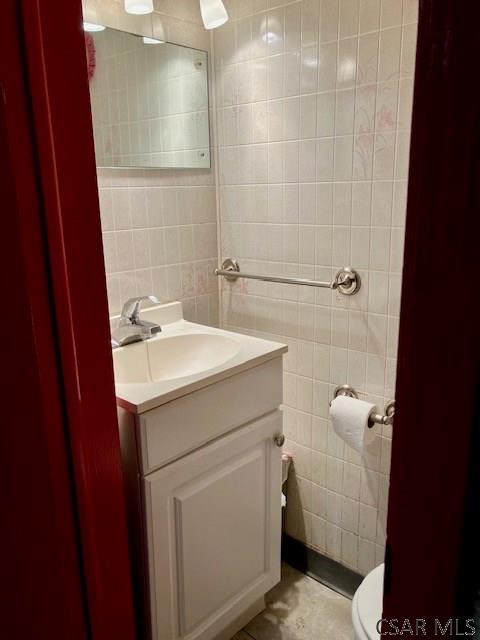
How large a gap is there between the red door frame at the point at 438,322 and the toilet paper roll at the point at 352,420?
3.48 feet

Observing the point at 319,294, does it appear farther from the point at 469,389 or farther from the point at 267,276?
the point at 469,389

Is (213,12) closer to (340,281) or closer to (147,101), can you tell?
(147,101)

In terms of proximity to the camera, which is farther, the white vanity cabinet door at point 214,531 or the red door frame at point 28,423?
the white vanity cabinet door at point 214,531

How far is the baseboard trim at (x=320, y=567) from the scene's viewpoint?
1.71 m

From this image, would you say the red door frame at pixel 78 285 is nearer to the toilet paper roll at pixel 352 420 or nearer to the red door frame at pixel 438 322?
the red door frame at pixel 438 322

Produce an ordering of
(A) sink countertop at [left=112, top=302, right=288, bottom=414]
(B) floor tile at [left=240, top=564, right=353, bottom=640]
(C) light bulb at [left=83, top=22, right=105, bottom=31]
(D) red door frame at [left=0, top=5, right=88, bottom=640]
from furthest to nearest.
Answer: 1. (B) floor tile at [left=240, top=564, right=353, bottom=640]
2. (C) light bulb at [left=83, top=22, right=105, bottom=31]
3. (A) sink countertop at [left=112, top=302, right=288, bottom=414]
4. (D) red door frame at [left=0, top=5, right=88, bottom=640]

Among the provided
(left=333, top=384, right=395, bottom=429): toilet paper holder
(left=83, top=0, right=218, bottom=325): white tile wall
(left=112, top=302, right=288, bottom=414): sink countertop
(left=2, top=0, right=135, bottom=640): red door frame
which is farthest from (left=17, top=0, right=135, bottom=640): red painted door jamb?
(left=333, top=384, right=395, bottom=429): toilet paper holder

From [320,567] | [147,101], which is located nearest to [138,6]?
[147,101]

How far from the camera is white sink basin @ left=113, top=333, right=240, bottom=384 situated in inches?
55.7

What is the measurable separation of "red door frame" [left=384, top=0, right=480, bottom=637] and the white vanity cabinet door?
32.5 inches

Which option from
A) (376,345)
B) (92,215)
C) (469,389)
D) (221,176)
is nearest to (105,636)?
(92,215)

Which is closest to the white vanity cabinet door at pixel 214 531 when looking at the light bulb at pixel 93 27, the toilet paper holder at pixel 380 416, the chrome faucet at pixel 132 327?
the toilet paper holder at pixel 380 416

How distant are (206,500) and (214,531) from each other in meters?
0.11

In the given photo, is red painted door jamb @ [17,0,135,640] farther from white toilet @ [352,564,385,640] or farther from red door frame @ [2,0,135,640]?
white toilet @ [352,564,385,640]
